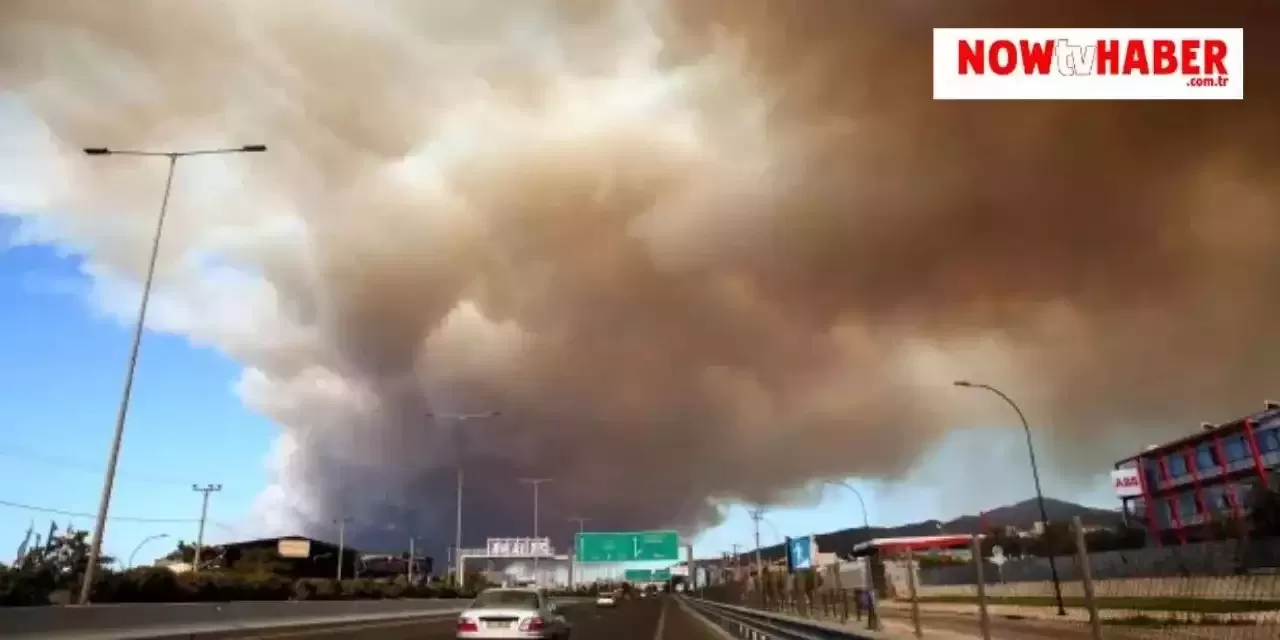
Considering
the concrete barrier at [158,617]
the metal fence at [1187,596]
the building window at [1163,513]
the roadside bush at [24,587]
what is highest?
the building window at [1163,513]

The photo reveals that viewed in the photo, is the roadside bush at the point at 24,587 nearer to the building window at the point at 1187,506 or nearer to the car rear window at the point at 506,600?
the car rear window at the point at 506,600

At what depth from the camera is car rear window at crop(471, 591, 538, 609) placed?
20.8 metres

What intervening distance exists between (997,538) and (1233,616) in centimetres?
14692

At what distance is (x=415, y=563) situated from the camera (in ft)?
589

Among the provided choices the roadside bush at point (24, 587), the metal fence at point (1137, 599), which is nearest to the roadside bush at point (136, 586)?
the roadside bush at point (24, 587)

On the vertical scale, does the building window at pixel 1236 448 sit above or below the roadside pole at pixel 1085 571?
above

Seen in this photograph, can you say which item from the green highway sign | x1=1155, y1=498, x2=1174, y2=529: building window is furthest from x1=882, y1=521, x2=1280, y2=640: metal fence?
x1=1155, y1=498, x2=1174, y2=529: building window

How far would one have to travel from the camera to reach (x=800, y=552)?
65250 millimetres

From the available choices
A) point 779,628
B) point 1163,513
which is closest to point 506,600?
point 779,628

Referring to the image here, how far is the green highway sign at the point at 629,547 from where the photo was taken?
87188 mm

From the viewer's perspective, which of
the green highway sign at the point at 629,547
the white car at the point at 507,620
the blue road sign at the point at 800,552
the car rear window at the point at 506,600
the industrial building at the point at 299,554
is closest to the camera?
the white car at the point at 507,620

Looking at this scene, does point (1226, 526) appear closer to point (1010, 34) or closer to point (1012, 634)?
point (1012, 634)

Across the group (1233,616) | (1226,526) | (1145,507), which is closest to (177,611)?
(1233,616)

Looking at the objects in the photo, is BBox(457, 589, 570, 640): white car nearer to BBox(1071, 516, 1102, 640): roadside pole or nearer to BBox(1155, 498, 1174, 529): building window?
BBox(1071, 516, 1102, 640): roadside pole
